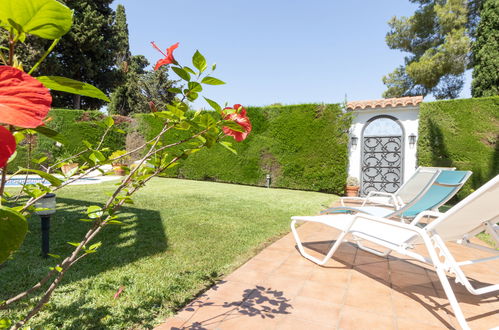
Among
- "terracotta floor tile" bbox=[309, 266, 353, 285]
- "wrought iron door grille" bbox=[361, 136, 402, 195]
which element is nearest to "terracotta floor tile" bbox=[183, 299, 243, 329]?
"terracotta floor tile" bbox=[309, 266, 353, 285]

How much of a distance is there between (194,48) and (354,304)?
236 centimetres

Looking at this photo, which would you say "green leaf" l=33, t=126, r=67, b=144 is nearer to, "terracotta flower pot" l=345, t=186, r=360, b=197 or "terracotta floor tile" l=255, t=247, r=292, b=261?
"terracotta floor tile" l=255, t=247, r=292, b=261

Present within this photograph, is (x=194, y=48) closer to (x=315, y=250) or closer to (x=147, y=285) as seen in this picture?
(x=147, y=285)

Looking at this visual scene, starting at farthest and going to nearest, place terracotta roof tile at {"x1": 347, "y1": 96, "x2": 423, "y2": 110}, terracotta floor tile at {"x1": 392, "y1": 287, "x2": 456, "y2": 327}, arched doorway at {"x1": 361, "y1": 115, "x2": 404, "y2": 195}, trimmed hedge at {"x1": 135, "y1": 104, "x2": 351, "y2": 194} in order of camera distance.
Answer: trimmed hedge at {"x1": 135, "y1": 104, "x2": 351, "y2": 194} < arched doorway at {"x1": 361, "y1": 115, "x2": 404, "y2": 195} < terracotta roof tile at {"x1": 347, "y1": 96, "x2": 423, "y2": 110} < terracotta floor tile at {"x1": 392, "y1": 287, "x2": 456, "y2": 327}

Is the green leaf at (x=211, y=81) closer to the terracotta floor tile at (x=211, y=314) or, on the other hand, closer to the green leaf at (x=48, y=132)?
the green leaf at (x=48, y=132)

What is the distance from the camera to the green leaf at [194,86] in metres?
1.10

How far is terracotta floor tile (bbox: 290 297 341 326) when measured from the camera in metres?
2.08

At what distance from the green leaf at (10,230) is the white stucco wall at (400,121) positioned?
10.1 meters

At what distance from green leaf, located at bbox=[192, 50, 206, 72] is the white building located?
955 cm

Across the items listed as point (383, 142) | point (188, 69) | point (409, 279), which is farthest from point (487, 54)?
point (188, 69)

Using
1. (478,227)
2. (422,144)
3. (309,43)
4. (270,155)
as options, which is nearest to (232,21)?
(309,43)

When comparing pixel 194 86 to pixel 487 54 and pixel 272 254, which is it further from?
pixel 487 54

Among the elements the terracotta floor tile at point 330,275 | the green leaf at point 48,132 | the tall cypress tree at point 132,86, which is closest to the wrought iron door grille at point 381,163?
the terracotta floor tile at point 330,275

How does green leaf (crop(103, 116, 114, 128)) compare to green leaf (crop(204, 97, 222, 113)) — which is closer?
green leaf (crop(204, 97, 222, 113))
